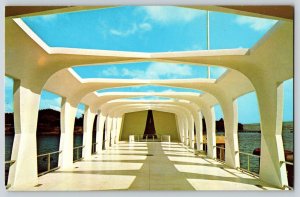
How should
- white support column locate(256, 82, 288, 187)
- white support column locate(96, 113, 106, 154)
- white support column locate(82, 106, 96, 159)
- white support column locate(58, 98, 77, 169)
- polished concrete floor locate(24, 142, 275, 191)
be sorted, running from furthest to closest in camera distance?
1. white support column locate(96, 113, 106, 154)
2. white support column locate(82, 106, 96, 159)
3. white support column locate(58, 98, 77, 169)
4. white support column locate(256, 82, 288, 187)
5. polished concrete floor locate(24, 142, 275, 191)

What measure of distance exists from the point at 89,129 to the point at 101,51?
8.09 m

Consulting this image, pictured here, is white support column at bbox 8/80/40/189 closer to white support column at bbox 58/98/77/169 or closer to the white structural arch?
the white structural arch

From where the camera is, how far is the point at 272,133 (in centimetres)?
840

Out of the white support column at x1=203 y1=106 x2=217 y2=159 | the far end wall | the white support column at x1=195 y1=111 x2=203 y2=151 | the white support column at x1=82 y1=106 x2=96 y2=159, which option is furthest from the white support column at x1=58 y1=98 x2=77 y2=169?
the far end wall

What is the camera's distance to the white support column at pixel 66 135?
11617 mm

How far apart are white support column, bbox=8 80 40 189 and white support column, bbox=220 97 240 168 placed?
6.78m

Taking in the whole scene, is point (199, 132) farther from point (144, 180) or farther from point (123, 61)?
point (123, 61)

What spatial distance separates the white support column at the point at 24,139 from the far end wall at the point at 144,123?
28243 mm

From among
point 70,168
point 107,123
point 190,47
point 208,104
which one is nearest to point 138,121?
point 107,123

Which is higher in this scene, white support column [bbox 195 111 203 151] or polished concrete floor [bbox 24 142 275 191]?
white support column [bbox 195 111 203 151]

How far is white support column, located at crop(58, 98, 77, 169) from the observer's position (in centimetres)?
1162

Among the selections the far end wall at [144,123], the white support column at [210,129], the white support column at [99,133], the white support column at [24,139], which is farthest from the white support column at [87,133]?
the far end wall at [144,123]

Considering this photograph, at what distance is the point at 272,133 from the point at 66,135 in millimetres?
6652

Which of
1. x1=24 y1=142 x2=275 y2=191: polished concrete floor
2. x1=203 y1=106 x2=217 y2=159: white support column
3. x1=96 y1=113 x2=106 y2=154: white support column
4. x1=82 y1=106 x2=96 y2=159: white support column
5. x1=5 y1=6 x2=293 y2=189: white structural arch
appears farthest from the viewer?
x1=96 y1=113 x2=106 y2=154: white support column
